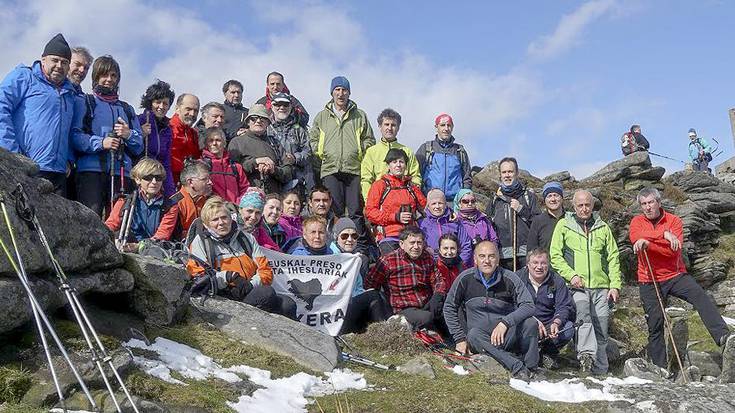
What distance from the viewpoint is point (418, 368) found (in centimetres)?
884

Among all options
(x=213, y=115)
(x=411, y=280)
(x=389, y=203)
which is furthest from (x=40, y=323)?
(x=389, y=203)

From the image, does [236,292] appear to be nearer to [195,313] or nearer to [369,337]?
[195,313]

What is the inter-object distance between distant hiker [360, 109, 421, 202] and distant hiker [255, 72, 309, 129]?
1663mm

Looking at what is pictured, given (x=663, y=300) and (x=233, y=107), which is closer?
(x=663, y=300)

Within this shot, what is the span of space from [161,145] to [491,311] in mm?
6436

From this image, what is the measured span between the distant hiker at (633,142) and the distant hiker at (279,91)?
2093cm

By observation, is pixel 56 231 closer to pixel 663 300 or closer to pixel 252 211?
pixel 252 211

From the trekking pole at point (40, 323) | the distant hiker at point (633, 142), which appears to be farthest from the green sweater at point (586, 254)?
the distant hiker at point (633, 142)

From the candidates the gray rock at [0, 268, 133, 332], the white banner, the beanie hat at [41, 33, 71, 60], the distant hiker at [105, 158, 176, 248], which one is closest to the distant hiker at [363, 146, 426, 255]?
the white banner

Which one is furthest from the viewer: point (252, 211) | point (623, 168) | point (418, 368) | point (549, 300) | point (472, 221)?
point (623, 168)

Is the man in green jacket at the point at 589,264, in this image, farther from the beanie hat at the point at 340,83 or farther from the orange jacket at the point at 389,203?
the beanie hat at the point at 340,83

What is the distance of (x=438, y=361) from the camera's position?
9.58 meters

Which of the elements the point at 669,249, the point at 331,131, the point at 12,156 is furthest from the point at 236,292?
the point at 669,249

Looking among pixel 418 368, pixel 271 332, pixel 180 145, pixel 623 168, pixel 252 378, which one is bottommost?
pixel 418 368
